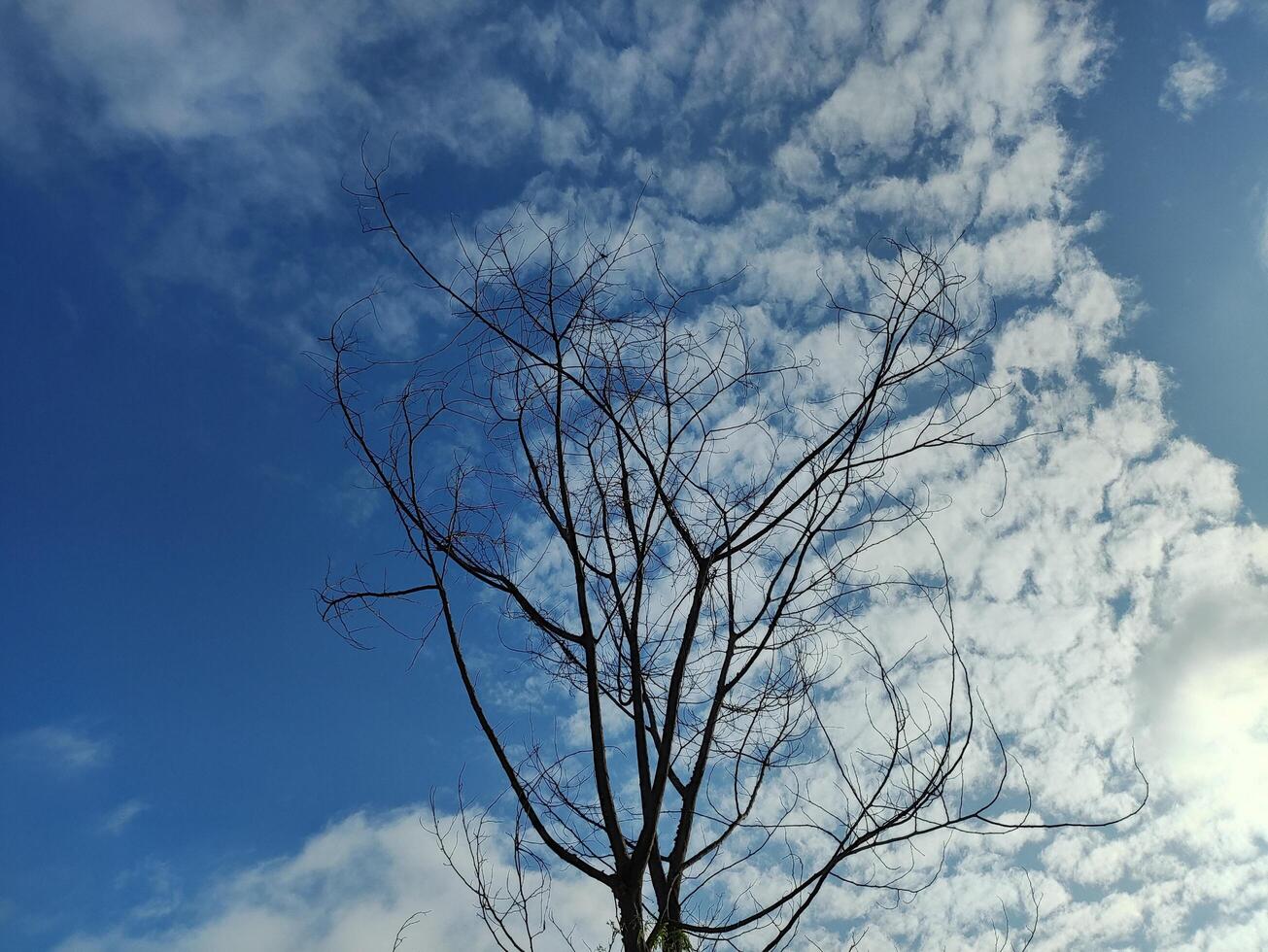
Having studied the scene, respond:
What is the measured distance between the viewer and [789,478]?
136 inches

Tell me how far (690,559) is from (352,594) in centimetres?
147

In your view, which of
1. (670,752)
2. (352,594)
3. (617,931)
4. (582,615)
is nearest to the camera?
(617,931)

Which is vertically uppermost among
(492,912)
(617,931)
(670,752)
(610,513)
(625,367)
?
(625,367)

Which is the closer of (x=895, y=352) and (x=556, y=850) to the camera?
(x=556, y=850)

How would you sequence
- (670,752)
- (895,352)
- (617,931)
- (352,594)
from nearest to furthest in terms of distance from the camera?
(617,931), (670,752), (895,352), (352,594)

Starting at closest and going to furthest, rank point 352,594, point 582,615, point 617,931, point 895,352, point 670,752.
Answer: point 617,931 → point 670,752 → point 582,615 → point 895,352 → point 352,594

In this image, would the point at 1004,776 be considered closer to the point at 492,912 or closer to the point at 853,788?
the point at 853,788

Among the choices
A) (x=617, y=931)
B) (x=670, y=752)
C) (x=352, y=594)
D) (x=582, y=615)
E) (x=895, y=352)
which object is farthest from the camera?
(x=352, y=594)

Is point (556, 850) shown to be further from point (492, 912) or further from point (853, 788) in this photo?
point (853, 788)

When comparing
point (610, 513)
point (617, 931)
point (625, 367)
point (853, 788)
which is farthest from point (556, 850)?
point (625, 367)

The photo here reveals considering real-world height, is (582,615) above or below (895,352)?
below

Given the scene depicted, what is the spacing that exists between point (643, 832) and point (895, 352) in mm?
2050

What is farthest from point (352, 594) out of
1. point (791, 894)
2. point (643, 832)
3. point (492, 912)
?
point (791, 894)

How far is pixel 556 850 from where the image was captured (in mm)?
2957
